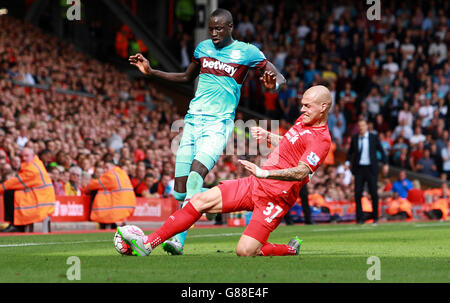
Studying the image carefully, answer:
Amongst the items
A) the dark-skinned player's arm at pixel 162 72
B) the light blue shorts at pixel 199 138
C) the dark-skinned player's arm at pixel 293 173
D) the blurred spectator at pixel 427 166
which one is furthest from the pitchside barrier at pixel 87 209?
the blurred spectator at pixel 427 166

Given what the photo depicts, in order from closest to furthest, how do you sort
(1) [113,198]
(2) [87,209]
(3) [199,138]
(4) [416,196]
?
(3) [199,138]
(1) [113,198]
(2) [87,209]
(4) [416,196]

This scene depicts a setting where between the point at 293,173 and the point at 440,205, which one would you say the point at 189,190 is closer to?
the point at 293,173

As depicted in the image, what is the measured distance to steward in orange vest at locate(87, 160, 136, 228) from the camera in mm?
16062

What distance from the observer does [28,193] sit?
1461cm

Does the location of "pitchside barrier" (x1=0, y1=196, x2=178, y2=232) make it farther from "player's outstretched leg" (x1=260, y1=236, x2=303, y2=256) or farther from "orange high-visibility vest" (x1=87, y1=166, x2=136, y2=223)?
"player's outstretched leg" (x1=260, y1=236, x2=303, y2=256)

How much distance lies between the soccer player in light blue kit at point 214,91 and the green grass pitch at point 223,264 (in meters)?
1.04

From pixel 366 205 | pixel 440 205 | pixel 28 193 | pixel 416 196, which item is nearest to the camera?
pixel 28 193

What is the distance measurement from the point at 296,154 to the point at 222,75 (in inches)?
60.3

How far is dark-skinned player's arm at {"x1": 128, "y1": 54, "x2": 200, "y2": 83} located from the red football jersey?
169 cm

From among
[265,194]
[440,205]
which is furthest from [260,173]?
[440,205]

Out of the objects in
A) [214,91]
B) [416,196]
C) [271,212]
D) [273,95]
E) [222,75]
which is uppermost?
[273,95]

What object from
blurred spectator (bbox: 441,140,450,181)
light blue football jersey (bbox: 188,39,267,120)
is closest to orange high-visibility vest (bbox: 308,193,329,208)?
blurred spectator (bbox: 441,140,450,181)

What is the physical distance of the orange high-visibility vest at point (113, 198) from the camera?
16.1 m

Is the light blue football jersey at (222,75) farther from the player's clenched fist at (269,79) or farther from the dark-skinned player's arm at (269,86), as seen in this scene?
the player's clenched fist at (269,79)
